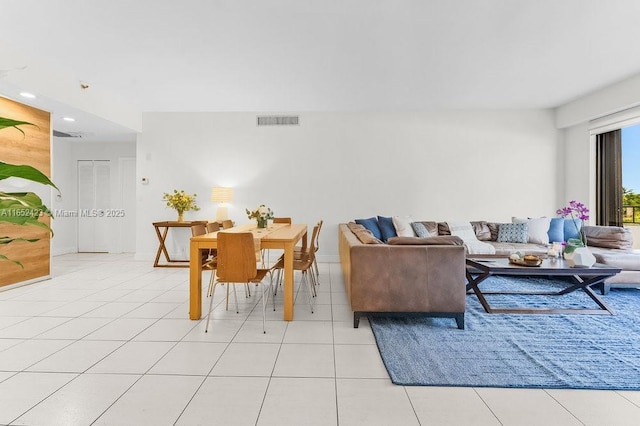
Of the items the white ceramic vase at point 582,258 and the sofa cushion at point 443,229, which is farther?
the sofa cushion at point 443,229

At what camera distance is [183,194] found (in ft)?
19.7

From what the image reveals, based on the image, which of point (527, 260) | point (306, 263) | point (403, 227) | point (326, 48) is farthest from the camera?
point (403, 227)

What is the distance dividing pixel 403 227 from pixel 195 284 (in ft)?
11.5

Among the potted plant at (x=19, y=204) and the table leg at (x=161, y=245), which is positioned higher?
the potted plant at (x=19, y=204)

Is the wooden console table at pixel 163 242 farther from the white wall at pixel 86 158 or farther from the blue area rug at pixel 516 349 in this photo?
the blue area rug at pixel 516 349

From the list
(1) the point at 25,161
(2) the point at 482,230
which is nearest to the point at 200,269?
(1) the point at 25,161

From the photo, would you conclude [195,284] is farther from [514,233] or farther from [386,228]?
[514,233]

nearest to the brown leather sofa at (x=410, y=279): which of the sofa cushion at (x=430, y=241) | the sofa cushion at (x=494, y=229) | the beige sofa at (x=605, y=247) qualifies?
the sofa cushion at (x=430, y=241)

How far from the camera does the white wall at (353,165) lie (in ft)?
19.8

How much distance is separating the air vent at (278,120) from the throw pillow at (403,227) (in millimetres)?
2637

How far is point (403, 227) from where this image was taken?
5418 millimetres

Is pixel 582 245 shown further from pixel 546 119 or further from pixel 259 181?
pixel 259 181

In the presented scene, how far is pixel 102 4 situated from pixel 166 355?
307cm

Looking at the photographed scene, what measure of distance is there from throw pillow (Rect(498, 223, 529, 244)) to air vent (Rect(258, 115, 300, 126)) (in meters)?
4.10
